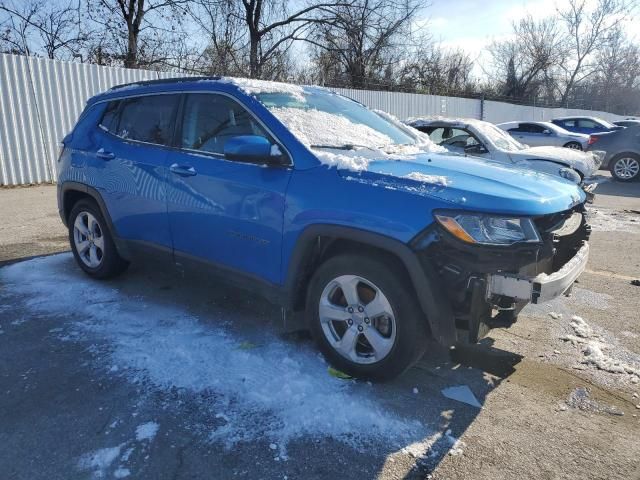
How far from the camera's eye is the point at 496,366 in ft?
11.2

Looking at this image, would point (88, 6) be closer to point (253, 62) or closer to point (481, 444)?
point (253, 62)

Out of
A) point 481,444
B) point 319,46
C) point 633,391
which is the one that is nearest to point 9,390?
point 481,444

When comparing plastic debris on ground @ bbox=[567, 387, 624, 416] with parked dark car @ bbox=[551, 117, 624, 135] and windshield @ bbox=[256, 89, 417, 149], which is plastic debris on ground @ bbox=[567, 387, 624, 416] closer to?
windshield @ bbox=[256, 89, 417, 149]

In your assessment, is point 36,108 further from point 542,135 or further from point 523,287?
point 542,135

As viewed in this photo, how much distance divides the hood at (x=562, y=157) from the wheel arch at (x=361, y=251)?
6.16 m

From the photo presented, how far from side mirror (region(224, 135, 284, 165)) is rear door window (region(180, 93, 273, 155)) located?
0.67ft

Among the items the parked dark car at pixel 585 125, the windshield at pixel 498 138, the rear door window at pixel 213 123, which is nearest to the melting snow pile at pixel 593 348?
the rear door window at pixel 213 123

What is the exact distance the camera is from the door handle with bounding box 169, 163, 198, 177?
375cm

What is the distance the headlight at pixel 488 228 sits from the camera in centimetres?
262

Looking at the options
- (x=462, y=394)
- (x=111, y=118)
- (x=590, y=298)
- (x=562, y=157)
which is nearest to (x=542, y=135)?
(x=562, y=157)

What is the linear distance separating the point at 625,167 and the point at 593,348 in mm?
11918

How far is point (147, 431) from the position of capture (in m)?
2.64

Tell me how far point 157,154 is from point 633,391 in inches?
150

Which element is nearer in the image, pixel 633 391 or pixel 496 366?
pixel 633 391
